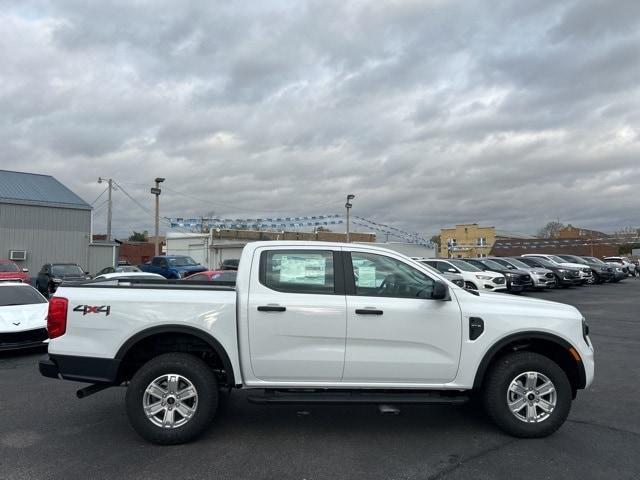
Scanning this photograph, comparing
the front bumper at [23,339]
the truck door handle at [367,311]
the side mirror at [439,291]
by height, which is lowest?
the front bumper at [23,339]

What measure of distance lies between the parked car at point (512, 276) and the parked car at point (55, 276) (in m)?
16.0

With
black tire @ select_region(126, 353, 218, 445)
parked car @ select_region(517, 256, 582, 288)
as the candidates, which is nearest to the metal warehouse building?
parked car @ select_region(517, 256, 582, 288)

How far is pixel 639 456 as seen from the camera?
4.43m

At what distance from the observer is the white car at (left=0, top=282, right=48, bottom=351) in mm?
8883

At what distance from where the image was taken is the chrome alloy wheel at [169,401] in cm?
468

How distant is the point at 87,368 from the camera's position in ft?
15.5

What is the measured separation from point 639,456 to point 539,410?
2.75 feet

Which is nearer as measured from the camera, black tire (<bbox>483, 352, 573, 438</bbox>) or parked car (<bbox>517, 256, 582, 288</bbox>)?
black tire (<bbox>483, 352, 573, 438</bbox>)

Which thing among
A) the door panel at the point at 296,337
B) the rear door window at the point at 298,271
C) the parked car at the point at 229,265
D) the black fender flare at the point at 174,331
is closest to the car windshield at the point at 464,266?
the parked car at the point at 229,265

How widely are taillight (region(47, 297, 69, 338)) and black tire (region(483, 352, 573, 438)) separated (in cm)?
397

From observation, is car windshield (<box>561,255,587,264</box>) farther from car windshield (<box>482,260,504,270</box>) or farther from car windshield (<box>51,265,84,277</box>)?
car windshield (<box>51,265,84,277</box>)

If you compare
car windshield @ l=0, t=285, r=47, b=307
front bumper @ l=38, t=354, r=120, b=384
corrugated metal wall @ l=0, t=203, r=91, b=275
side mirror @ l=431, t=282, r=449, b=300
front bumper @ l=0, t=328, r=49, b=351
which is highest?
corrugated metal wall @ l=0, t=203, r=91, b=275

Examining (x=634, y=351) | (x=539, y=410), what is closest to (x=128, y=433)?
(x=539, y=410)

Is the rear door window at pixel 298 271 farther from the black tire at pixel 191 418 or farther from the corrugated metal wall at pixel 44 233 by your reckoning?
the corrugated metal wall at pixel 44 233
